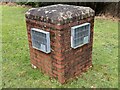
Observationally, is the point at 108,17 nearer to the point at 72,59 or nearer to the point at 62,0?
the point at 62,0

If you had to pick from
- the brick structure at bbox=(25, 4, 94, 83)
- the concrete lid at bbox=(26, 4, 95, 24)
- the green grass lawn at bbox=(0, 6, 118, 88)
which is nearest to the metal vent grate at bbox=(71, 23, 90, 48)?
the brick structure at bbox=(25, 4, 94, 83)

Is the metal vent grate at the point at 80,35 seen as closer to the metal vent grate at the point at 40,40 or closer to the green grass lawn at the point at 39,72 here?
the metal vent grate at the point at 40,40

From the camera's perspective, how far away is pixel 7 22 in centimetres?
991

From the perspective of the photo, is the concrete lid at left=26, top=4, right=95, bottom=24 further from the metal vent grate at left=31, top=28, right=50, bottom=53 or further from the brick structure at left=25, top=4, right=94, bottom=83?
the metal vent grate at left=31, top=28, right=50, bottom=53

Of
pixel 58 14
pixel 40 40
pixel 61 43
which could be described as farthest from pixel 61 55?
pixel 58 14

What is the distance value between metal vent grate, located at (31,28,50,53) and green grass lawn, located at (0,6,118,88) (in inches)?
25.6

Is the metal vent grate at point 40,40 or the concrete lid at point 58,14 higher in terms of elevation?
the concrete lid at point 58,14

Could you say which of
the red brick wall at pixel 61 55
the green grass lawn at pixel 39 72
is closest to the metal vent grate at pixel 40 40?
the red brick wall at pixel 61 55

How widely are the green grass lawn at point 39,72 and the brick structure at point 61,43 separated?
217 mm

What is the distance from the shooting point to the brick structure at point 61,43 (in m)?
4.15

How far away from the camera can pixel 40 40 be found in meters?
4.46

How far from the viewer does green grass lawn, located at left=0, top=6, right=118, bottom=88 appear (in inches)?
176

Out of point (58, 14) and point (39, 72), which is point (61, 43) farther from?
point (39, 72)

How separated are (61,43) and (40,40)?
52 centimetres
